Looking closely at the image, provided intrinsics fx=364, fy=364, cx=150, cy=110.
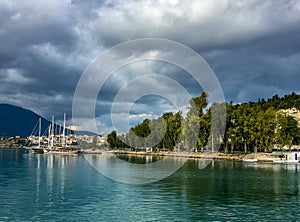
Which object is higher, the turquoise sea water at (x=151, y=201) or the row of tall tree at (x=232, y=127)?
the row of tall tree at (x=232, y=127)

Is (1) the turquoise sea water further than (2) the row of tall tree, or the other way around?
(2) the row of tall tree

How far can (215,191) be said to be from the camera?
44.8 m

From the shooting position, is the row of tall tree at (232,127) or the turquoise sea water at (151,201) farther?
the row of tall tree at (232,127)

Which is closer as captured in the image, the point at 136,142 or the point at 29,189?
the point at 29,189

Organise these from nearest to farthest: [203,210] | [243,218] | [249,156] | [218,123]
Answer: [243,218] < [203,210] < [249,156] < [218,123]

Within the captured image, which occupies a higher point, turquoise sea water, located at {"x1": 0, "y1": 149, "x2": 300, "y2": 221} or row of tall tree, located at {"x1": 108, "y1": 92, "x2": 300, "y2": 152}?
row of tall tree, located at {"x1": 108, "y1": 92, "x2": 300, "y2": 152}

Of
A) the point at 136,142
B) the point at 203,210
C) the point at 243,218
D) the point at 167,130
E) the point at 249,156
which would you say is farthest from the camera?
the point at 136,142

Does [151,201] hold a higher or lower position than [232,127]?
lower

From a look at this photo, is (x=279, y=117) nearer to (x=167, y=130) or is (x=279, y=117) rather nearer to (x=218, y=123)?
(x=218, y=123)

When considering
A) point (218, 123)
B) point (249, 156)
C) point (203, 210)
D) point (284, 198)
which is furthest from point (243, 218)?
point (218, 123)

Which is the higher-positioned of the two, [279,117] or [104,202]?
[279,117]

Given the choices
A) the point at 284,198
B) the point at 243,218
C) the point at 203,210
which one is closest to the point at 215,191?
the point at 284,198

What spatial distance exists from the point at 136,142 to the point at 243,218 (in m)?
169

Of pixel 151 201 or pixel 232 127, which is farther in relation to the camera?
pixel 232 127
